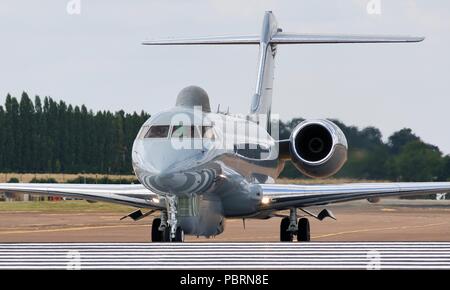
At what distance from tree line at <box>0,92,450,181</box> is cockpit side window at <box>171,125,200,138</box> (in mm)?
9580

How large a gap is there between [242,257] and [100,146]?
36.9m

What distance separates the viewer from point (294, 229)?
26469mm

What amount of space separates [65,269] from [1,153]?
48.2 metres

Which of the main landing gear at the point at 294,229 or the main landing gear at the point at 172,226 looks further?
the main landing gear at the point at 294,229

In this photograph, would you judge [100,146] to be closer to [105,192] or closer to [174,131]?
[105,192]

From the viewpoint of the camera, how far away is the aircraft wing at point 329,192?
25500 mm

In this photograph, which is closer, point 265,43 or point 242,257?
point 242,257

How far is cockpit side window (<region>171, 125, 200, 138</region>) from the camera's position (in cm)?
2183

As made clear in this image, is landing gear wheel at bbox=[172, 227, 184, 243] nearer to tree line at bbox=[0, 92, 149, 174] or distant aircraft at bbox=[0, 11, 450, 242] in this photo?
distant aircraft at bbox=[0, 11, 450, 242]

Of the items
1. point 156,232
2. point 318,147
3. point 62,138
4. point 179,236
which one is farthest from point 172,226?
point 62,138

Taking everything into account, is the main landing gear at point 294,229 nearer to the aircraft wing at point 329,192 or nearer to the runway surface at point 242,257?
the aircraft wing at point 329,192

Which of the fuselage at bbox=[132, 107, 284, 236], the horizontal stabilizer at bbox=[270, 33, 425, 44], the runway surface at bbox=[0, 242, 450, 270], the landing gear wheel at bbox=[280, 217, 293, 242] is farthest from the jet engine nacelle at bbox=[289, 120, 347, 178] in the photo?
the runway surface at bbox=[0, 242, 450, 270]

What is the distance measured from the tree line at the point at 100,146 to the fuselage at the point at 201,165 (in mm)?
5884

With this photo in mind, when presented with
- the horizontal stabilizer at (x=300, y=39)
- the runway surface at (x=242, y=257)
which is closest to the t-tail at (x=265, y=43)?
the horizontal stabilizer at (x=300, y=39)
